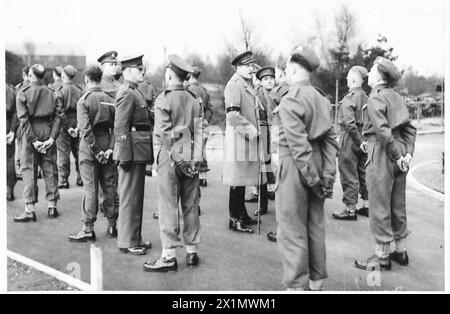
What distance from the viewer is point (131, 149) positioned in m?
5.68

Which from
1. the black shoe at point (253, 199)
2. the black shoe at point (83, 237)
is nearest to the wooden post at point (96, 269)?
the black shoe at point (83, 237)

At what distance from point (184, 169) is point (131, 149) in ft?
2.65

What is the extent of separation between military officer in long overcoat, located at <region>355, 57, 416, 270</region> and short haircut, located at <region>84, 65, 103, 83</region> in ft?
10.6

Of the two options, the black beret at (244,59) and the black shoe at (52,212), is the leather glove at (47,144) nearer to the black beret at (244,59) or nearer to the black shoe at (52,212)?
the black shoe at (52,212)

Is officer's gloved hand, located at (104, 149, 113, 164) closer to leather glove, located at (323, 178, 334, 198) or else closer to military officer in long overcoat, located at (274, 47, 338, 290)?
military officer in long overcoat, located at (274, 47, 338, 290)

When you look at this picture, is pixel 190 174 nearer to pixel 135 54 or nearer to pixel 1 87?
pixel 135 54

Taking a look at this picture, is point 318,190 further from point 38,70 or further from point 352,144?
point 38,70

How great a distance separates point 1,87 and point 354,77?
4.66 m

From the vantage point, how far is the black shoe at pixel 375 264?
17.6 feet

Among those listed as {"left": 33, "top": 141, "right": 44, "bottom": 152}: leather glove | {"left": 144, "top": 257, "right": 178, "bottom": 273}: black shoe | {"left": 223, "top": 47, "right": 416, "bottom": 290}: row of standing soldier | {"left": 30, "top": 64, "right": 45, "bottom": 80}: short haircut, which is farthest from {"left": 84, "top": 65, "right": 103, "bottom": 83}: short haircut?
{"left": 144, "top": 257, "right": 178, "bottom": 273}: black shoe

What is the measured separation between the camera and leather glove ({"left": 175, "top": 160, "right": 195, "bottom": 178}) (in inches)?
205

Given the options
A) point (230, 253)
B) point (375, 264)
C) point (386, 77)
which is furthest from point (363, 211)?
point (386, 77)

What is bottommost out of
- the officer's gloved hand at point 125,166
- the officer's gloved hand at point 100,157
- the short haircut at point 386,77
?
the officer's gloved hand at point 125,166

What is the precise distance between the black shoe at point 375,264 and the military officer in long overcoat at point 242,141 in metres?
1.66
